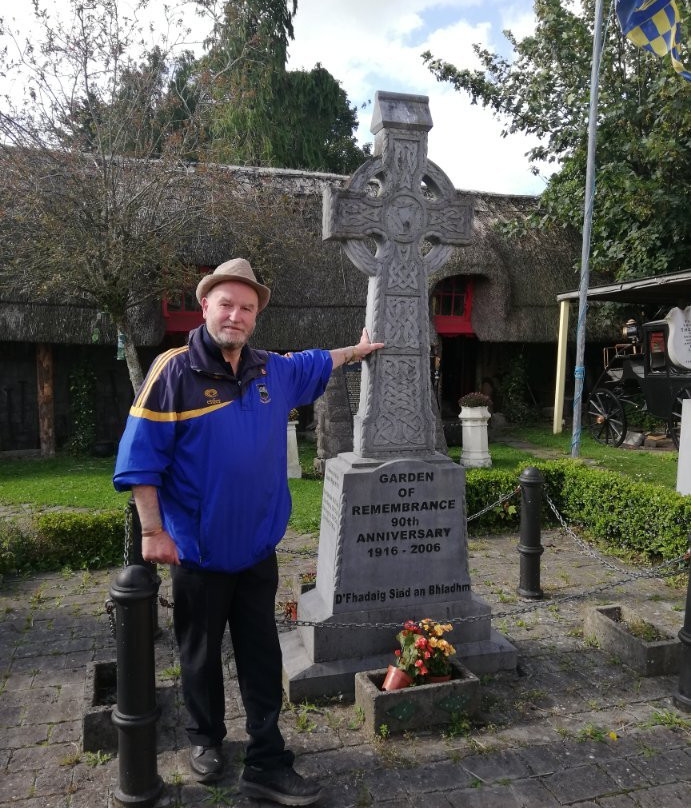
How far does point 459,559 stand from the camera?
4062mm

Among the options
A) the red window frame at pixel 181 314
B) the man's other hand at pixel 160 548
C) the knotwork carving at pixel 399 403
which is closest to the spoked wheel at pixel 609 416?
the red window frame at pixel 181 314

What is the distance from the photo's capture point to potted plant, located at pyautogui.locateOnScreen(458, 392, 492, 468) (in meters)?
10.9

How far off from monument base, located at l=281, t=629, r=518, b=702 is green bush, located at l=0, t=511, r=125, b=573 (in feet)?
8.91

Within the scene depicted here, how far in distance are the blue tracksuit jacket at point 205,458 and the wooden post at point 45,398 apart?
1076cm

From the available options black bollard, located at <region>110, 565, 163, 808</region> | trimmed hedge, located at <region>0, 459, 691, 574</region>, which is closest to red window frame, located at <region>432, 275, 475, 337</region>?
trimmed hedge, located at <region>0, 459, 691, 574</region>

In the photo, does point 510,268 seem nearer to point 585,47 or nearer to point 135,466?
point 585,47

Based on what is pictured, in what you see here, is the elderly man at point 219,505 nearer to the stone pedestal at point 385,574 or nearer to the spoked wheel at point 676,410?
the stone pedestal at point 385,574

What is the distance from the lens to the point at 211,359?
290 cm

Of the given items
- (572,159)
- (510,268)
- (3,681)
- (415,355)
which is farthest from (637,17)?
(3,681)

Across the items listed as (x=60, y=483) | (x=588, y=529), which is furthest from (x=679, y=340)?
(x=60, y=483)

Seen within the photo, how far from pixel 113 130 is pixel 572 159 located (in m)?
9.80

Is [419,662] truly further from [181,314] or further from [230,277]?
[181,314]

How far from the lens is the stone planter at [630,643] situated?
3.96m

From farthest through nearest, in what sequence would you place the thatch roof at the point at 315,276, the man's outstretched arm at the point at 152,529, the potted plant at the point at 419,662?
the thatch roof at the point at 315,276 < the potted plant at the point at 419,662 < the man's outstretched arm at the point at 152,529
